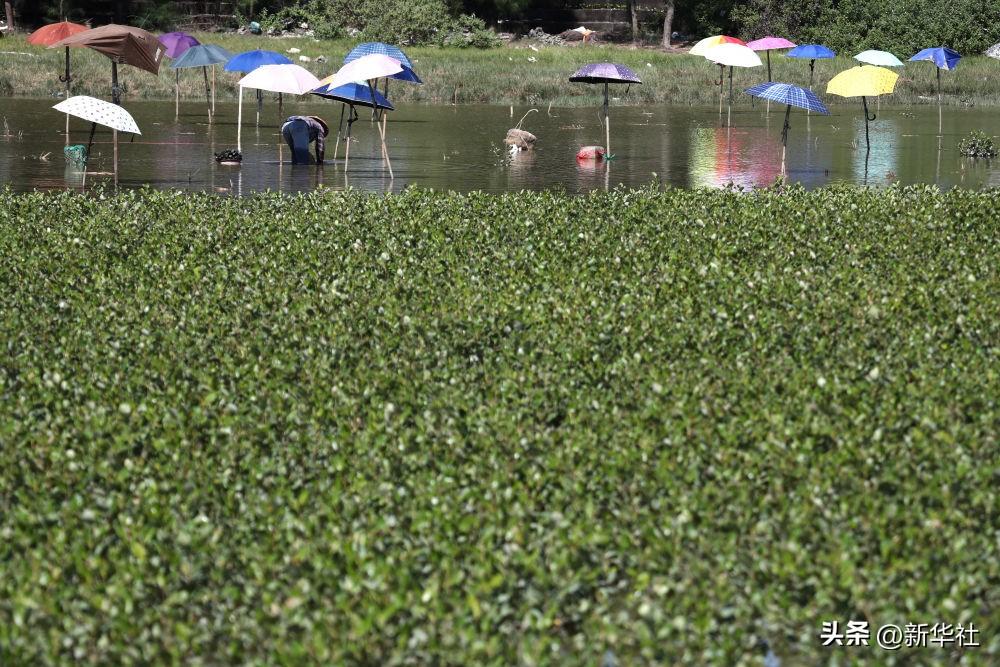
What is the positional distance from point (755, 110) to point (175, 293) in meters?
29.8

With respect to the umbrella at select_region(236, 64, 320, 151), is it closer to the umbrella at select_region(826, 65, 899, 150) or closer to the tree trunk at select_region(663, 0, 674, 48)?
the umbrella at select_region(826, 65, 899, 150)

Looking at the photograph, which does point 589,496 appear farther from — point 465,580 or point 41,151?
point 41,151

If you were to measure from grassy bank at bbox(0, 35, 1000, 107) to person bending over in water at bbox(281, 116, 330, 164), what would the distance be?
49.7 ft

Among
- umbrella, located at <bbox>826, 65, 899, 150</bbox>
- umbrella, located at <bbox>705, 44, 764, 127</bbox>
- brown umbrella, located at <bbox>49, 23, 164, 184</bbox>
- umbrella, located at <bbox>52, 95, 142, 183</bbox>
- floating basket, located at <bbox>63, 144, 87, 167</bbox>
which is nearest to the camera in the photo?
umbrella, located at <bbox>52, 95, 142, 183</bbox>

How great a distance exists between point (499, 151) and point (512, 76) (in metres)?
17.0

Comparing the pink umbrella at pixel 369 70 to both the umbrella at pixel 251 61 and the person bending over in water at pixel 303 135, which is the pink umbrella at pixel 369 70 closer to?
the person bending over in water at pixel 303 135

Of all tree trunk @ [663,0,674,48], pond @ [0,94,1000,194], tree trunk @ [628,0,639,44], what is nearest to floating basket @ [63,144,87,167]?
pond @ [0,94,1000,194]

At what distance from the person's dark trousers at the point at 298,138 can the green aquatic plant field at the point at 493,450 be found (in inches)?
381

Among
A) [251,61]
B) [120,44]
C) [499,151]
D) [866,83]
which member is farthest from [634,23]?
[120,44]

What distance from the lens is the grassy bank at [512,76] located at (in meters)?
38.6

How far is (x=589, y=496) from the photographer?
23.5 feet

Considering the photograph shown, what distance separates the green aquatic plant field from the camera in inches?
238

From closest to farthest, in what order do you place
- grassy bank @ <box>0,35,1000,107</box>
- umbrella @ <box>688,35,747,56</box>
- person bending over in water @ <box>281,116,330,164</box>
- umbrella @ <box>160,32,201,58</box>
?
1. person bending over in water @ <box>281,116,330,164</box>
2. umbrella @ <box>688,35,747,56</box>
3. umbrella @ <box>160,32,201,58</box>
4. grassy bank @ <box>0,35,1000,107</box>

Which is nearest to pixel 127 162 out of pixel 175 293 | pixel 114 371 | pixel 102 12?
pixel 175 293
